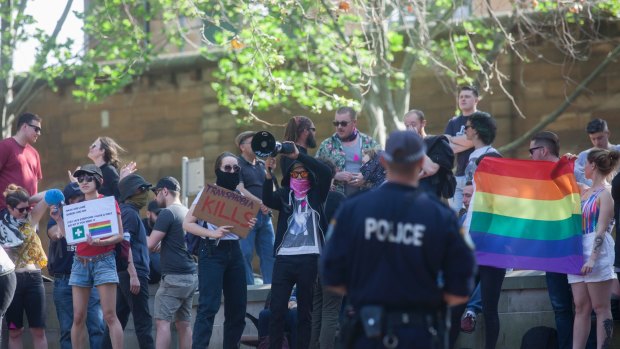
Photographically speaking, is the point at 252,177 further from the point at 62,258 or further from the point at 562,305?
the point at 562,305

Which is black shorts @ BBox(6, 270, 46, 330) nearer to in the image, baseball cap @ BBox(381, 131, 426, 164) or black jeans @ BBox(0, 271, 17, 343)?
black jeans @ BBox(0, 271, 17, 343)

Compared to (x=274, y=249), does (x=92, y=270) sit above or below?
below

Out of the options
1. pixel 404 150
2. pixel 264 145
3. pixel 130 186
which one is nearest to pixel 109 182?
pixel 130 186

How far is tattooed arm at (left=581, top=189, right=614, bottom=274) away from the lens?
Result: 12117mm

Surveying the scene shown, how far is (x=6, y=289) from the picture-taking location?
1344 cm

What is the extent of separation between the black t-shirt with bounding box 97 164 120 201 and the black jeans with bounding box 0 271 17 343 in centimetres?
132

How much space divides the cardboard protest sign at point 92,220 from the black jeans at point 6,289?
2.20 feet

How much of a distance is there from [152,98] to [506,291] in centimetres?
1488

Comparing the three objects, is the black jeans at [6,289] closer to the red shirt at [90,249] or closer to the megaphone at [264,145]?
the red shirt at [90,249]

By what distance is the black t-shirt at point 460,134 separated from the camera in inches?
546

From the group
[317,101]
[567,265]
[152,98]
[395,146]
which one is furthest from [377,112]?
[395,146]

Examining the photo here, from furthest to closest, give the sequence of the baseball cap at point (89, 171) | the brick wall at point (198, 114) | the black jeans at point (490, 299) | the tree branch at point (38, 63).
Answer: the tree branch at point (38, 63)
the brick wall at point (198, 114)
the baseball cap at point (89, 171)
the black jeans at point (490, 299)

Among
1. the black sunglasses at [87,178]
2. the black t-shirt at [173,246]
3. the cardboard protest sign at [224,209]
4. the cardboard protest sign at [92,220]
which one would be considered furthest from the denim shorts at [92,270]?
the cardboard protest sign at [224,209]

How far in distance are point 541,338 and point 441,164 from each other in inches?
77.3
